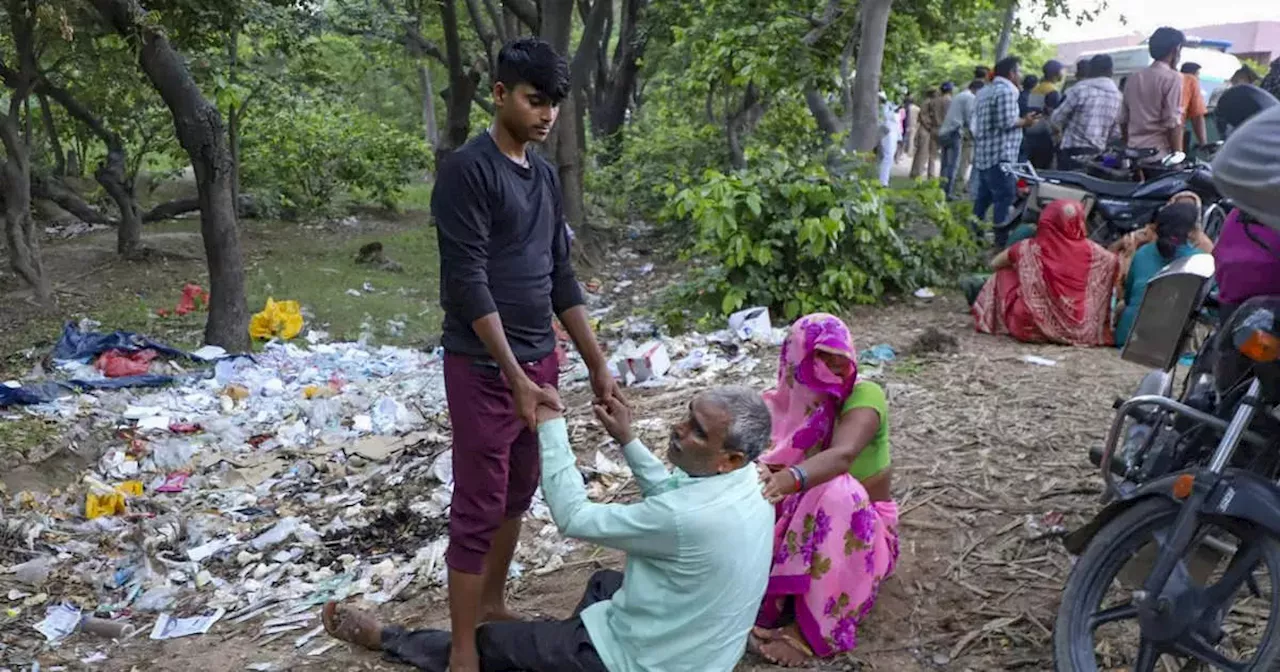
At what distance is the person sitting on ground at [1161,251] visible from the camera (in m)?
6.23

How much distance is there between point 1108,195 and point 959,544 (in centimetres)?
523

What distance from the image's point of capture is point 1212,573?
2721mm

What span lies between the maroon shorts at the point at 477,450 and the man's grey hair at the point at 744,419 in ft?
2.21

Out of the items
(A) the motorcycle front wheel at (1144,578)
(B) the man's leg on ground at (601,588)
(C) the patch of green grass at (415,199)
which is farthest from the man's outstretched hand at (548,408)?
(C) the patch of green grass at (415,199)

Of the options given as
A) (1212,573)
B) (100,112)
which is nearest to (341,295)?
(100,112)

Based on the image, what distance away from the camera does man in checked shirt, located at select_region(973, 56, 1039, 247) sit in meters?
9.89

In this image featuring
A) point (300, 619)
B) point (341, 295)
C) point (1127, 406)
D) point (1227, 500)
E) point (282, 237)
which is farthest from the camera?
point (282, 237)

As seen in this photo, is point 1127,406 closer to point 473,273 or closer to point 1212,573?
point 1212,573

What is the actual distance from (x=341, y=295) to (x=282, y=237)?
13.7 feet

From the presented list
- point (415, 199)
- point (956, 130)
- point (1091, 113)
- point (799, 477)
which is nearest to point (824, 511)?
point (799, 477)

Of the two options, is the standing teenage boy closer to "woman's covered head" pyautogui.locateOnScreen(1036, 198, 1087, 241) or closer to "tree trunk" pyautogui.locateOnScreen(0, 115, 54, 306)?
"woman's covered head" pyautogui.locateOnScreen(1036, 198, 1087, 241)

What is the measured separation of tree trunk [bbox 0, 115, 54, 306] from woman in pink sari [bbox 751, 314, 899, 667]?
8.45 meters

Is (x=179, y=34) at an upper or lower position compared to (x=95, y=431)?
upper

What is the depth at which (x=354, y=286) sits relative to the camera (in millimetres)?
10828
